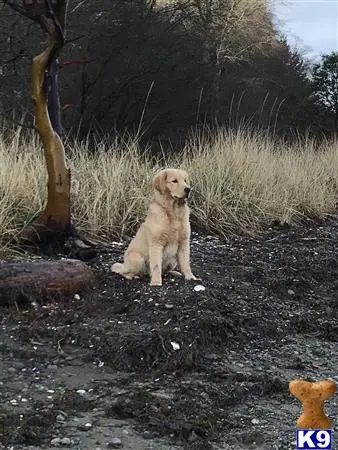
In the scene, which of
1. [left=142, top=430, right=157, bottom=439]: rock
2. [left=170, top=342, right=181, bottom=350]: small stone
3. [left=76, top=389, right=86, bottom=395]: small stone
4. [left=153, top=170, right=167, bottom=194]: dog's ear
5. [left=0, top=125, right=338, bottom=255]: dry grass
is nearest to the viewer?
[left=142, top=430, right=157, bottom=439]: rock

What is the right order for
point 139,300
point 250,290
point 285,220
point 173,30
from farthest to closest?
point 173,30
point 285,220
point 250,290
point 139,300

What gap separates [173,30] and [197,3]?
5410 mm

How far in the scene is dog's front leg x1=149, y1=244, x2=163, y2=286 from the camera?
17.3 ft

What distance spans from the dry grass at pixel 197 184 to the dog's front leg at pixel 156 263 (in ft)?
5.75

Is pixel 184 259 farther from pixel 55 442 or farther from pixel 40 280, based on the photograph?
pixel 55 442

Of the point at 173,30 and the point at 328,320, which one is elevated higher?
the point at 173,30

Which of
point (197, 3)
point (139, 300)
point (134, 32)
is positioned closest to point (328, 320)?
point (139, 300)

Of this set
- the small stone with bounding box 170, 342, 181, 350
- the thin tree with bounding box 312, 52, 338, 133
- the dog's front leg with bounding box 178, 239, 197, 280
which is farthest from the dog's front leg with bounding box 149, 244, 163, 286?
the thin tree with bounding box 312, 52, 338, 133

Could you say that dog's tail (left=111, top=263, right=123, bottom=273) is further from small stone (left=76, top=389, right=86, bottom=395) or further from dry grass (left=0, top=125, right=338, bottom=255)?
small stone (left=76, top=389, right=86, bottom=395)

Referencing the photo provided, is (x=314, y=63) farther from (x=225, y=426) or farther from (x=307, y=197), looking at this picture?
(x=225, y=426)

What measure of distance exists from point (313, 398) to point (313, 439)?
88 mm

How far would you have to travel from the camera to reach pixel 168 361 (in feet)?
12.8

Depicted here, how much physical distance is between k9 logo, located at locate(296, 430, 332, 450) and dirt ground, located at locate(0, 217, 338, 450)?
1434 mm

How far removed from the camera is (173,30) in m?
16.2
